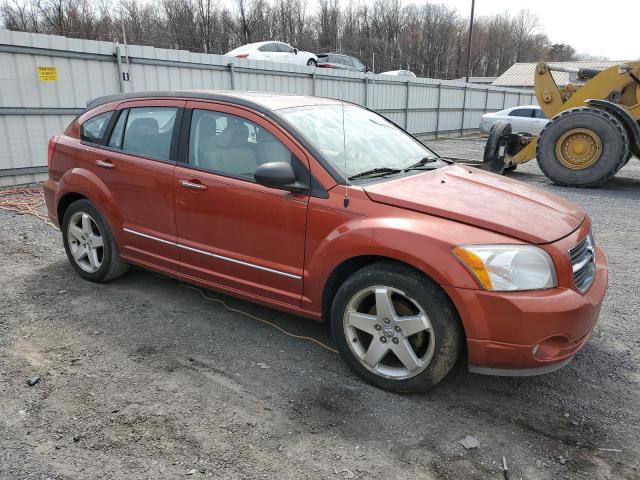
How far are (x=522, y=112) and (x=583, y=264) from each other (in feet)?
59.8

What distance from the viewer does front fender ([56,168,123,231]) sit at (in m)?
4.26

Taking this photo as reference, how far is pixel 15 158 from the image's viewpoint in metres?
9.08

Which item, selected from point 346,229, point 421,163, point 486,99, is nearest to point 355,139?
point 421,163

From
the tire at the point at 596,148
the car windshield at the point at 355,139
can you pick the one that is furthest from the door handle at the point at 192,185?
the tire at the point at 596,148

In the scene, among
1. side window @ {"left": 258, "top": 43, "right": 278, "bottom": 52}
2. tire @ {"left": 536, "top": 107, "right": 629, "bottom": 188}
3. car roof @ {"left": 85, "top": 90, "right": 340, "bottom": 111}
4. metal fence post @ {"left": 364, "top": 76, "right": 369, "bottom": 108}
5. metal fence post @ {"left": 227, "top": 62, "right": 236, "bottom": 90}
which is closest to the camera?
car roof @ {"left": 85, "top": 90, "right": 340, "bottom": 111}

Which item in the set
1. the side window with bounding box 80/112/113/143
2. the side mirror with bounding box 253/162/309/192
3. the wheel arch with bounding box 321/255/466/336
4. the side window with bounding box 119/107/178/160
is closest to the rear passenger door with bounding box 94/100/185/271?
the side window with bounding box 119/107/178/160

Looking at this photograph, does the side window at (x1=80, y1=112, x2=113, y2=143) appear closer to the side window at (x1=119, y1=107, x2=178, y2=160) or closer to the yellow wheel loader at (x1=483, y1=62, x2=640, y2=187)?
the side window at (x1=119, y1=107, x2=178, y2=160)

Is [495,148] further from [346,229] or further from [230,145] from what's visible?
[346,229]

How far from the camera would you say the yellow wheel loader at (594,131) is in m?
9.66

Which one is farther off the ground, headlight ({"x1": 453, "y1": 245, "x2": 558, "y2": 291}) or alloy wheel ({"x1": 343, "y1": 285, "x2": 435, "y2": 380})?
headlight ({"x1": 453, "y1": 245, "x2": 558, "y2": 291})

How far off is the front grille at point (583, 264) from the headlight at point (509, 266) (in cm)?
22

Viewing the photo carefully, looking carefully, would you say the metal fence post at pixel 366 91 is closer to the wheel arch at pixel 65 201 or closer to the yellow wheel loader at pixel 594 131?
the yellow wheel loader at pixel 594 131

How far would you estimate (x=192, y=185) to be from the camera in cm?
366

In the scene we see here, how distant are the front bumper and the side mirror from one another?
1140mm
